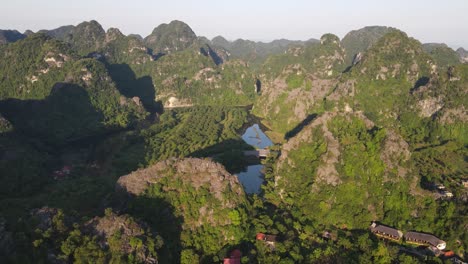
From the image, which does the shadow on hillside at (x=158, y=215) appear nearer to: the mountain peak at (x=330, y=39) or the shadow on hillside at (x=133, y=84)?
the shadow on hillside at (x=133, y=84)

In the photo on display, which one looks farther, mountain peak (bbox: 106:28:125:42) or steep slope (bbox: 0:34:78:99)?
mountain peak (bbox: 106:28:125:42)

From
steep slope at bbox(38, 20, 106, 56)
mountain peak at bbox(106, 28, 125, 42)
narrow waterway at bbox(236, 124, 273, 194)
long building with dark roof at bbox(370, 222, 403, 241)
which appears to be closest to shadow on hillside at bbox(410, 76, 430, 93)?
narrow waterway at bbox(236, 124, 273, 194)

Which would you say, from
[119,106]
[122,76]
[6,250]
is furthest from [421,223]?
[122,76]

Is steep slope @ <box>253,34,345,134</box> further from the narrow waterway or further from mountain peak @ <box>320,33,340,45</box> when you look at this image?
mountain peak @ <box>320,33,340,45</box>

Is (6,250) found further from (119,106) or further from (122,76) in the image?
(122,76)

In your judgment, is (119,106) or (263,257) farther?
(119,106)

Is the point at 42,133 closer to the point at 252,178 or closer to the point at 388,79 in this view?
the point at 252,178
